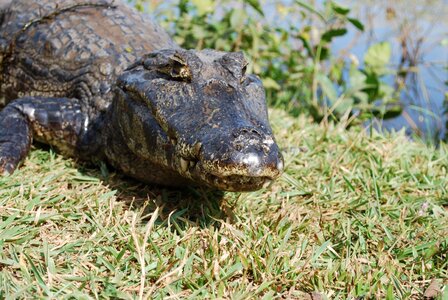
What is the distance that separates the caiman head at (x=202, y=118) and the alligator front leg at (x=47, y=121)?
0.47m

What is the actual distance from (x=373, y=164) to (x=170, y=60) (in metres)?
1.53

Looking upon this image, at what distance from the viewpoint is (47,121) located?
336 centimetres

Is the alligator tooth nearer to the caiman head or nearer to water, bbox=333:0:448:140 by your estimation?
the caiman head

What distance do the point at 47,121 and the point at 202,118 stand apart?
4.27 feet

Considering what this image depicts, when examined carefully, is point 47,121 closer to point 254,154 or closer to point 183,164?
point 183,164

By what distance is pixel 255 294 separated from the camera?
2.17 metres

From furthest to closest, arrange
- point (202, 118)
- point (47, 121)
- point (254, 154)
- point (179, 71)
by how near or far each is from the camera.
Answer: point (47, 121) → point (179, 71) → point (202, 118) → point (254, 154)

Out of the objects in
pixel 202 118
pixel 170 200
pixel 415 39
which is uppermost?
pixel 202 118

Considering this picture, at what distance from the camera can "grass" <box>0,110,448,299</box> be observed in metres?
2.17

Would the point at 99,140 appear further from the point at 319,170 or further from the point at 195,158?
the point at 319,170

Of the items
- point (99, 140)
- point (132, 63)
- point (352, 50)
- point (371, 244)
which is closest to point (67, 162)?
point (99, 140)

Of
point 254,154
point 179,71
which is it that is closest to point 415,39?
point 179,71

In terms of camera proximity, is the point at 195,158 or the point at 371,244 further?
the point at 371,244

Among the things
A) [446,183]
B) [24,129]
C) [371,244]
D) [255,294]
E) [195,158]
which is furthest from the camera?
[446,183]
